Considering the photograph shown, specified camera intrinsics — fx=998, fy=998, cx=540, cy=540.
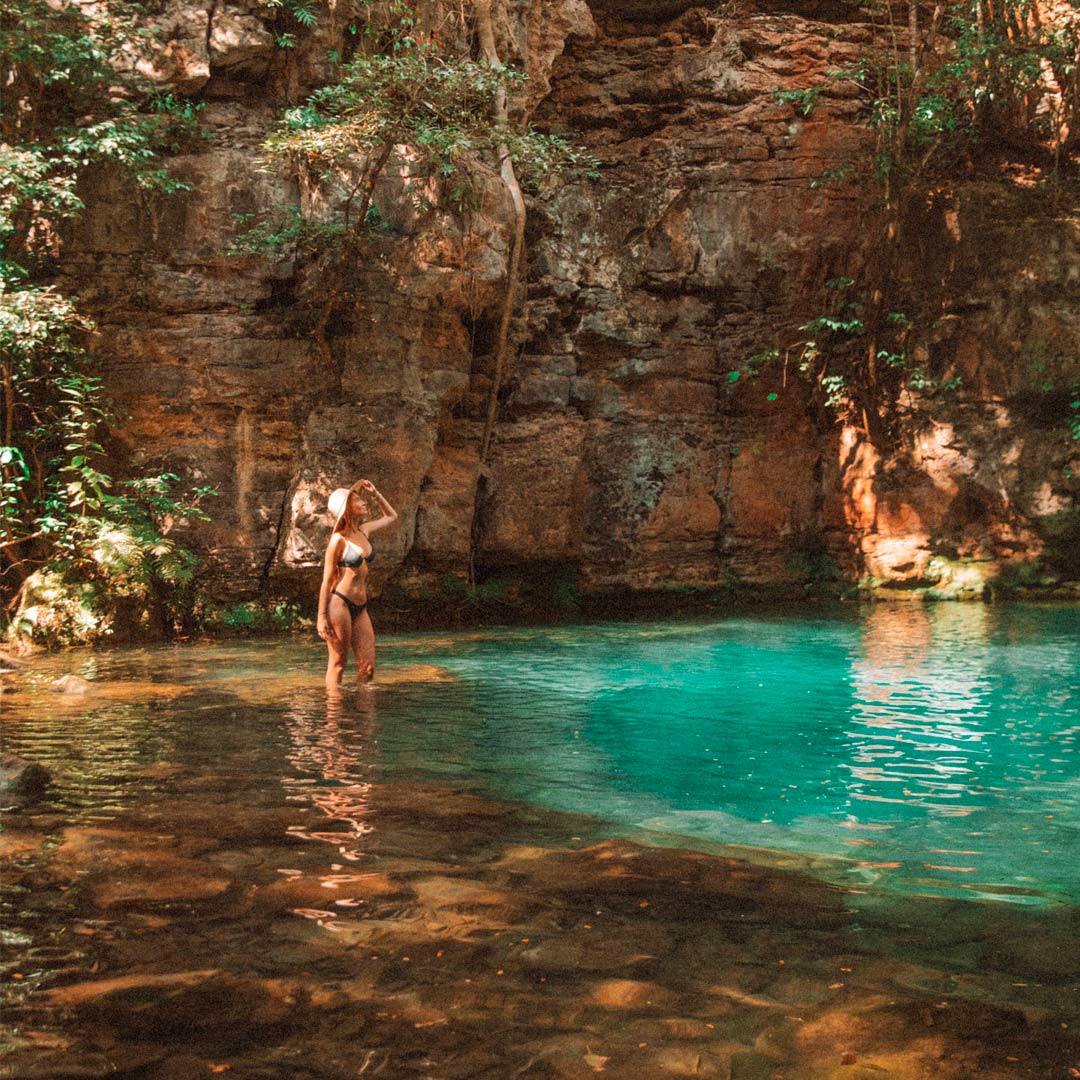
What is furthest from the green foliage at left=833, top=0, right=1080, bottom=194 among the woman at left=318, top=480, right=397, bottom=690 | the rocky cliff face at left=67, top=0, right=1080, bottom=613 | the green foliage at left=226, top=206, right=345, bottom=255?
the woman at left=318, top=480, right=397, bottom=690

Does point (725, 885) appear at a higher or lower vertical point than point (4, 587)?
lower

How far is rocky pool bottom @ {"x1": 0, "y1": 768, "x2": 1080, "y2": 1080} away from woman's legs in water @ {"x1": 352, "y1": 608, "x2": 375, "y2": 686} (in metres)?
4.42

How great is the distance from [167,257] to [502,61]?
6555mm

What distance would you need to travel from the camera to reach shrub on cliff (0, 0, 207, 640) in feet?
37.7

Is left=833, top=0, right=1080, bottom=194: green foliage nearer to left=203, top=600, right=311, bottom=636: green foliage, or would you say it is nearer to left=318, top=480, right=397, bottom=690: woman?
left=203, top=600, right=311, bottom=636: green foliage

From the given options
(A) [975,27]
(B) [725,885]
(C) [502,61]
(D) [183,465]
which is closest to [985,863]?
(B) [725,885]

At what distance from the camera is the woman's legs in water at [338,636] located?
8758 mm

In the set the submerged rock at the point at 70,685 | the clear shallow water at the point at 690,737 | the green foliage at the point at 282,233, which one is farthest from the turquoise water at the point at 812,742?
the green foliage at the point at 282,233

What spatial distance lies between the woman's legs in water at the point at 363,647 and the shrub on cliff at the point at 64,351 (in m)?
3.94

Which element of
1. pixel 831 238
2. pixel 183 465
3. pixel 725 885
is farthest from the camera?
pixel 831 238

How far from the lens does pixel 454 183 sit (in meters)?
13.8

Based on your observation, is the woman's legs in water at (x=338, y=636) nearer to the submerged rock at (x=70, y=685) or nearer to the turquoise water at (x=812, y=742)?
the turquoise water at (x=812, y=742)

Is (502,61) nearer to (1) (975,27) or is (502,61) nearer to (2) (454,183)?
(2) (454,183)

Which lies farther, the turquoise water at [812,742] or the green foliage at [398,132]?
the green foliage at [398,132]
